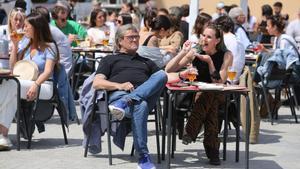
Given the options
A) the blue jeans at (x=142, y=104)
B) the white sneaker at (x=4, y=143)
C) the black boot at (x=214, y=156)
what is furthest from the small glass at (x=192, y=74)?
the white sneaker at (x=4, y=143)

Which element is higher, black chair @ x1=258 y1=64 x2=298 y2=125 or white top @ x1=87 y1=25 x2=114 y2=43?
white top @ x1=87 y1=25 x2=114 y2=43

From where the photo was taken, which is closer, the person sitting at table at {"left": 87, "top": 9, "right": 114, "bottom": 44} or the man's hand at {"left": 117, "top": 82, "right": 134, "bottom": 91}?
the man's hand at {"left": 117, "top": 82, "right": 134, "bottom": 91}

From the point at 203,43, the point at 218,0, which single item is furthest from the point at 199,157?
the point at 218,0

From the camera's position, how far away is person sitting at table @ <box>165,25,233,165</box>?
8898mm

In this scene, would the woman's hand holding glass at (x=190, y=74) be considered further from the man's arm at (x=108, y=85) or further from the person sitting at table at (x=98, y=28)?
the person sitting at table at (x=98, y=28)

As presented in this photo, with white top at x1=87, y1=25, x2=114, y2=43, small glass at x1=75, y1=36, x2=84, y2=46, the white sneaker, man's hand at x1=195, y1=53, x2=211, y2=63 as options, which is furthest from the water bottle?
white top at x1=87, y1=25, x2=114, y2=43

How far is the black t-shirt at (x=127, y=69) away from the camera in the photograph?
8.70 metres

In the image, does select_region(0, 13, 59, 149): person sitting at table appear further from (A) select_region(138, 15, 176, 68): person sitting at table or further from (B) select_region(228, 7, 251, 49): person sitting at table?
(B) select_region(228, 7, 251, 49): person sitting at table

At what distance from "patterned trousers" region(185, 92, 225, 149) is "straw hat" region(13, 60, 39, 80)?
5.83ft

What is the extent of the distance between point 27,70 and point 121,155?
136 cm

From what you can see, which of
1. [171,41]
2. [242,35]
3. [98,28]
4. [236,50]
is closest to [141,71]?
[236,50]

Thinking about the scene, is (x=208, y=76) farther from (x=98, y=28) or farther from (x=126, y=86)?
(x=98, y=28)

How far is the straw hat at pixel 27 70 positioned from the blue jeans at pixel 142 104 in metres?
1.44

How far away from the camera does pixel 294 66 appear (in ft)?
42.5
